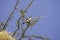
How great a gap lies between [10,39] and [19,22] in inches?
6.4

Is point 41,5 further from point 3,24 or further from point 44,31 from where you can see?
point 3,24

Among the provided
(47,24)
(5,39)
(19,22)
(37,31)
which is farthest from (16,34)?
(47,24)

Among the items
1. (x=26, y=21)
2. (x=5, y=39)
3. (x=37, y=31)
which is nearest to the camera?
(x=5, y=39)

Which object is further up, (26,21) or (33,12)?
(33,12)

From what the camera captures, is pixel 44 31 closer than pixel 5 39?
No

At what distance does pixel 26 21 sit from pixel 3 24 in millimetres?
143

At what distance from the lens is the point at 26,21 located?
74 cm

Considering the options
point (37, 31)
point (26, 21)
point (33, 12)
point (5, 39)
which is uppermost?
point (33, 12)

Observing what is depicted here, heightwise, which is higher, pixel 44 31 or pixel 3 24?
pixel 44 31

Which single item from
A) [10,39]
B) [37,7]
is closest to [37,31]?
[37,7]

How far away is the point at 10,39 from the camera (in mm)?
636

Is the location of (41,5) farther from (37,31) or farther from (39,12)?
(37,31)

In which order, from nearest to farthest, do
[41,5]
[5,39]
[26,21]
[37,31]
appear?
[5,39] < [26,21] < [37,31] < [41,5]

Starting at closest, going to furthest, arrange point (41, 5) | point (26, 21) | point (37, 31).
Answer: point (26, 21) → point (37, 31) → point (41, 5)
